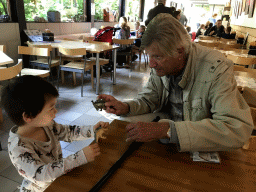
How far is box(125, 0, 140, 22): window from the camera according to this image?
9.68 metres

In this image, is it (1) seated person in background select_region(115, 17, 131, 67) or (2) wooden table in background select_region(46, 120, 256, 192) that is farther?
(1) seated person in background select_region(115, 17, 131, 67)

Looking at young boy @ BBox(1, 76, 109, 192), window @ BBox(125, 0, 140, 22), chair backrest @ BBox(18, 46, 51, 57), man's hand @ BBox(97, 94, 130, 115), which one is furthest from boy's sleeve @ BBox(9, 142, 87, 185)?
window @ BBox(125, 0, 140, 22)

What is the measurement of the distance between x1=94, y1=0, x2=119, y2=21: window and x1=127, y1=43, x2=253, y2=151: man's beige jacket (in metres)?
7.10

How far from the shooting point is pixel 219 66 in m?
1.07

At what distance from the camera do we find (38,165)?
847mm

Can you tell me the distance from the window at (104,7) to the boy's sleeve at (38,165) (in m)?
7.51

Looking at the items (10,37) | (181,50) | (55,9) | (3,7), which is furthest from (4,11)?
(181,50)

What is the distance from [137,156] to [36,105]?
0.49m

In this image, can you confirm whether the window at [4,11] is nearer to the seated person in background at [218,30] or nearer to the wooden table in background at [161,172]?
the wooden table in background at [161,172]

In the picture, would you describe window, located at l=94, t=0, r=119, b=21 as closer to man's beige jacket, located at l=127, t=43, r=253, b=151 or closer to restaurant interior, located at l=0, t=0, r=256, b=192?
restaurant interior, located at l=0, t=0, r=256, b=192

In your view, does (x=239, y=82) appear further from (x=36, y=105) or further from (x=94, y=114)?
(x=36, y=105)

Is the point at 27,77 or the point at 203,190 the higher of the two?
the point at 27,77

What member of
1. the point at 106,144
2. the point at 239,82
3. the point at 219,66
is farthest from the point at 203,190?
the point at 239,82

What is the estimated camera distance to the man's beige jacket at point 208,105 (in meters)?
0.85
